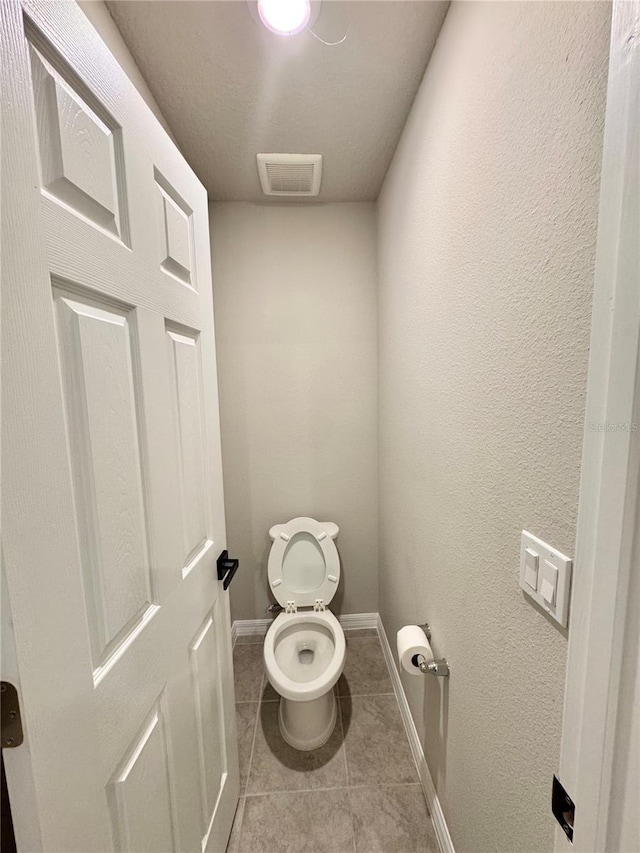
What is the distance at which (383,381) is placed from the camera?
67.9 inches

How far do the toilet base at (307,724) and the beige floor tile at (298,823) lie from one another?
0.50 feet

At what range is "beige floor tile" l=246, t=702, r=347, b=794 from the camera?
4.04 ft

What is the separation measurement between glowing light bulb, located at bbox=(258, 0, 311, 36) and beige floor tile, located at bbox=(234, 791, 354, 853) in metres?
2.40

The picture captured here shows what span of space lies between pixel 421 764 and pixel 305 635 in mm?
629

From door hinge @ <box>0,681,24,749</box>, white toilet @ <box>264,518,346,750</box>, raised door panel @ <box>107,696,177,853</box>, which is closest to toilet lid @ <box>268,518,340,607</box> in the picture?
white toilet @ <box>264,518,346,750</box>

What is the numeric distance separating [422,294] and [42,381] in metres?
1.06

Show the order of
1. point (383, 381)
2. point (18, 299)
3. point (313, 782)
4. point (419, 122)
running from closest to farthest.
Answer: point (18, 299) < point (419, 122) < point (313, 782) < point (383, 381)

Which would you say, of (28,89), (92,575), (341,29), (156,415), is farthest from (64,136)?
(341,29)

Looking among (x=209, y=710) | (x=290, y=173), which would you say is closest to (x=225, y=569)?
(x=209, y=710)

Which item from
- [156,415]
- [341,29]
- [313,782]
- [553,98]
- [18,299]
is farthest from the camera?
[313,782]

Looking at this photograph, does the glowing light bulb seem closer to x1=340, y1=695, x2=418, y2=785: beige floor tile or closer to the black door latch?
the black door latch

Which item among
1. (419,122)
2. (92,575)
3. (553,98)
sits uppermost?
(419,122)

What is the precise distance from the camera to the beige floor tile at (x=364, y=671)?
1.61 metres

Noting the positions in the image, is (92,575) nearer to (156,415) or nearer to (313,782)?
(156,415)
